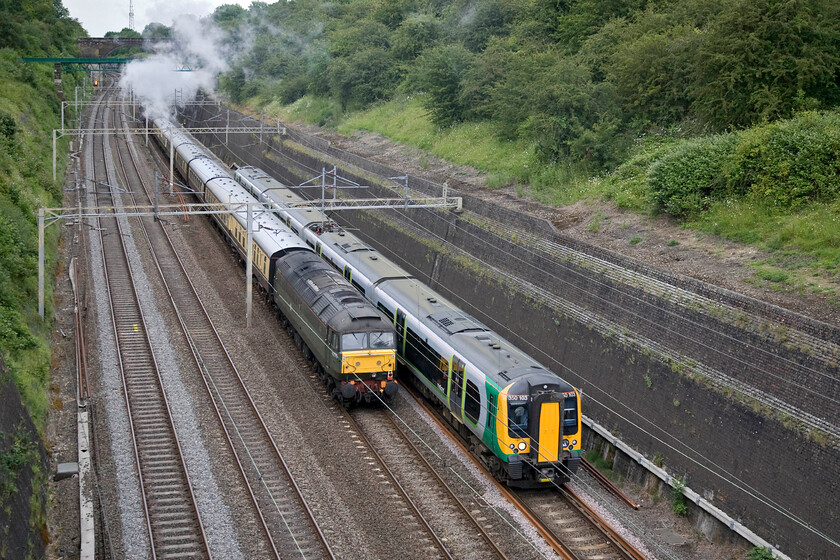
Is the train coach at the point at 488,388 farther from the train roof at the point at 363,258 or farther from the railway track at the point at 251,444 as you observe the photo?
the railway track at the point at 251,444

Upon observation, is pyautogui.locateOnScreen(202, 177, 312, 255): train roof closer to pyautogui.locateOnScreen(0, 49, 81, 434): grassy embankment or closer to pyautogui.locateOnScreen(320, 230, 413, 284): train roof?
pyautogui.locateOnScreen(320, 230, 413, 284): train roof

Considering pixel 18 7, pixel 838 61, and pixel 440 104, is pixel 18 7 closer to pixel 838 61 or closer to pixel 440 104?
pixel 440 104

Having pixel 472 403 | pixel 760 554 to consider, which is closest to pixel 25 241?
pixel 472 403

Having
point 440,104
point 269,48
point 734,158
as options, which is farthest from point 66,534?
point 269,48

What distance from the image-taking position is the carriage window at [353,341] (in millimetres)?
19828

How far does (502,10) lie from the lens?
5125 centimetres

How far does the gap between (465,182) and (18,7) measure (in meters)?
57.5

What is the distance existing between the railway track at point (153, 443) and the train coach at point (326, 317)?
4168mm

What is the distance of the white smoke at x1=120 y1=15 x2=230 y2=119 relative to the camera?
242 feet

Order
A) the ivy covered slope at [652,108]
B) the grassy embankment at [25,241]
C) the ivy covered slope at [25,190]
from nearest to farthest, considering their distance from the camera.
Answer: the grassy embankment at [25,241] < the ivy covered slope at [25,190] < the ivy covered slope at [652,108]

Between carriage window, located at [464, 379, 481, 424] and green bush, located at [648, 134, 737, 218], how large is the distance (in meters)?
9.77

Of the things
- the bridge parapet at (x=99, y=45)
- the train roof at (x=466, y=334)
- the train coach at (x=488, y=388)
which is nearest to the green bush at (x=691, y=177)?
the train roof at (x=466, y=334)

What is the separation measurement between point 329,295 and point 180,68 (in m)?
63.1

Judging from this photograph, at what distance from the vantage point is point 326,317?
2078 cm
